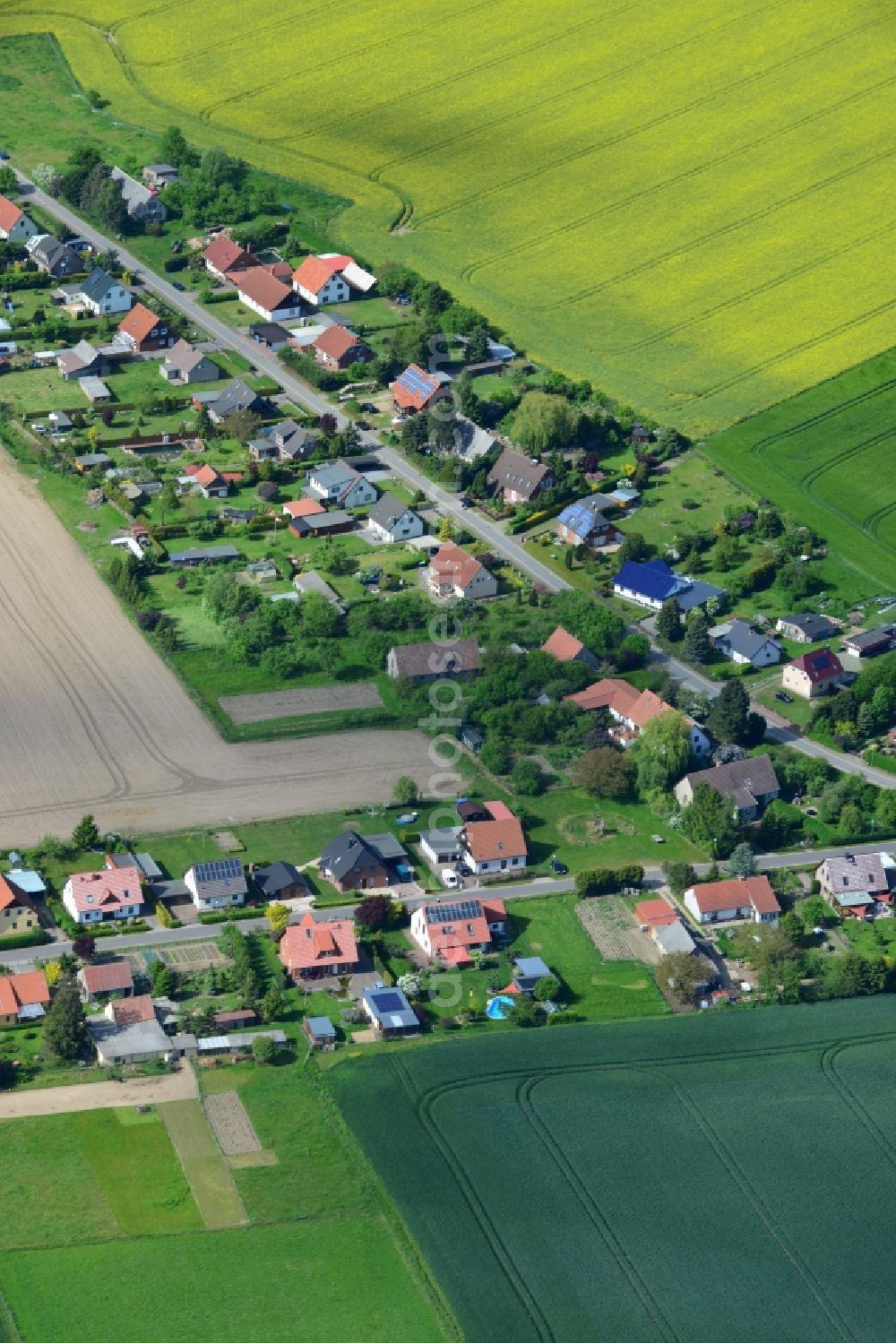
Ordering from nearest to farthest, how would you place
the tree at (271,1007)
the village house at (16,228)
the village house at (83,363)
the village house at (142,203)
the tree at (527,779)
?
the tree at (271,1007), the tree at (527,779), the village house at (83,363), the village house at (16,228), the village house at (142,203)

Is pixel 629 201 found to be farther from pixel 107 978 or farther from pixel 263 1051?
pixel 263 1051

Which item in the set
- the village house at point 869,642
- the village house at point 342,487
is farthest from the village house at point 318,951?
the village house at point 342,487

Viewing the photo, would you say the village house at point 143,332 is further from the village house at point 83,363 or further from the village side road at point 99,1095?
the village side road at point 99,1095

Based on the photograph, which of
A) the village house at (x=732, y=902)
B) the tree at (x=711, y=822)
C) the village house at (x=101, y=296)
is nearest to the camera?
the village house at (x=732, y=902)

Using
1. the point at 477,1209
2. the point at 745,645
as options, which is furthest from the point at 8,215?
the point at 477,1209

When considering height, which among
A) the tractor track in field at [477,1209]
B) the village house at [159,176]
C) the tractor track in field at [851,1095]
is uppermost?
the village house at [159,176]

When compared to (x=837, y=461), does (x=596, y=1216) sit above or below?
below

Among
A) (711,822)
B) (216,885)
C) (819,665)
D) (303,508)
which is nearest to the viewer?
(216,885)
